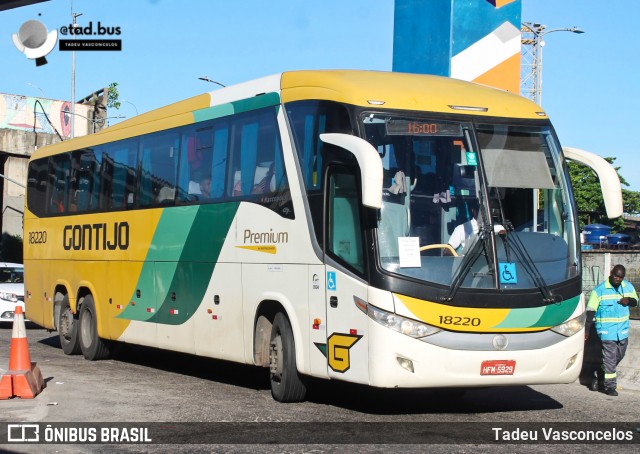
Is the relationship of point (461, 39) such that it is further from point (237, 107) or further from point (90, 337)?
point (90, 337)

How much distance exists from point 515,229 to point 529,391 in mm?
3557

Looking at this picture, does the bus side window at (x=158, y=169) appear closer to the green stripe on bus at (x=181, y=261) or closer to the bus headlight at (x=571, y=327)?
the green stripe on bus at (x=181, y=261)

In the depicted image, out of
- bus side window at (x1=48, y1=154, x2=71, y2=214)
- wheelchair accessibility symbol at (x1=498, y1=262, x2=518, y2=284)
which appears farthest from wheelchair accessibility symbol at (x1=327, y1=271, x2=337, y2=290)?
bus side window at (x1=48, y1=154, x2=71, y2=214)

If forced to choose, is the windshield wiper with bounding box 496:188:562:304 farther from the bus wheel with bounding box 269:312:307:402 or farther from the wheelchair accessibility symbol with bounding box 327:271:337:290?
the bus wheel with bounding box 269:312:307:402

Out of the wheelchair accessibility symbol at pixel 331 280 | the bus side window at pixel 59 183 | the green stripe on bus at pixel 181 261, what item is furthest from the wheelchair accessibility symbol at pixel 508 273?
the bus side window at pixel 59 183

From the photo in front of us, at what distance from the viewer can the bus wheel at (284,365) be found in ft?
37.9

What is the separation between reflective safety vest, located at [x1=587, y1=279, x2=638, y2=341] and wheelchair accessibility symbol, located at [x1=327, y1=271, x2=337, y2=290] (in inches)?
156

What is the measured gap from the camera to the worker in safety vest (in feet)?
43.0

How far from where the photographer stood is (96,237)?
57.5ft

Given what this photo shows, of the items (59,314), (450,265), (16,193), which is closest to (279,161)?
(450,265)

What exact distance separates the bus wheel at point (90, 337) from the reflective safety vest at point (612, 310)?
8.53 m

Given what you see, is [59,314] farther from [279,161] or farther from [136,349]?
[279,161]

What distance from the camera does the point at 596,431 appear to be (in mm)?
9875

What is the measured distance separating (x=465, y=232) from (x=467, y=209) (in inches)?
9.9
